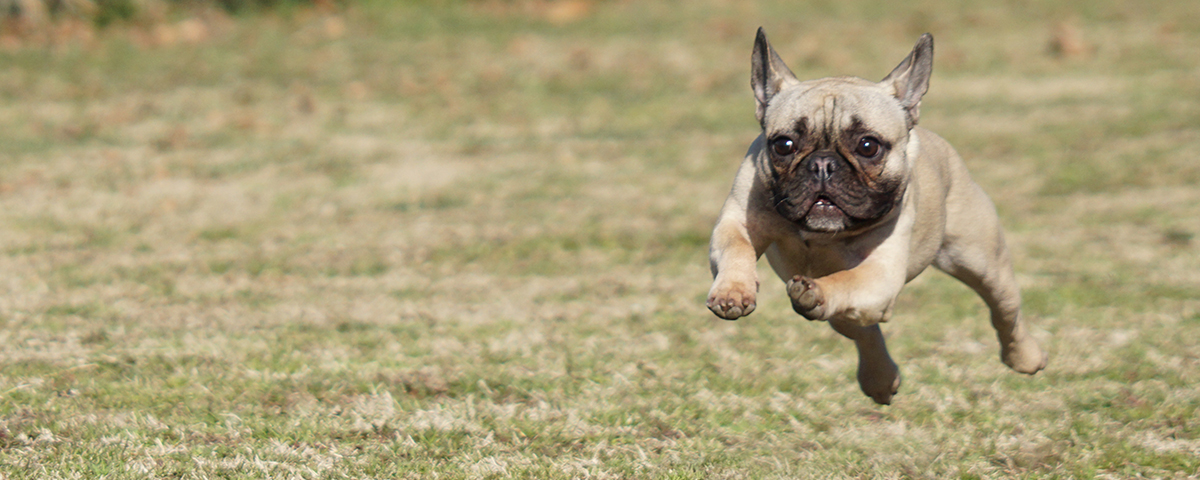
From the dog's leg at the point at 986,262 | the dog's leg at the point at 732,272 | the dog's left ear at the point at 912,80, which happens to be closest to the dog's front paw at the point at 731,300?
the dog's leg at the point at 732,272

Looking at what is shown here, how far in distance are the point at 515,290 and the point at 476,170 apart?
3.90m

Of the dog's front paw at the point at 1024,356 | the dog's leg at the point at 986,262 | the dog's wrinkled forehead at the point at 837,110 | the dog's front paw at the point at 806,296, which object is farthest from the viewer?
the dog's front paw at the point at 1024,356

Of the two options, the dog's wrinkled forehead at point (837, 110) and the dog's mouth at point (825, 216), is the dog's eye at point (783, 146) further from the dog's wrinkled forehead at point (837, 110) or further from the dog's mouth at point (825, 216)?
the dog's mouth at point (825, 216)

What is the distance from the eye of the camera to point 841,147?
13.8ft

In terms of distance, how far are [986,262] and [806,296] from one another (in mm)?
1528

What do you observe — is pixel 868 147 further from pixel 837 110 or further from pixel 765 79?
pixel 765 79

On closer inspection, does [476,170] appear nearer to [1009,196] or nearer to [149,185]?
[149,185]

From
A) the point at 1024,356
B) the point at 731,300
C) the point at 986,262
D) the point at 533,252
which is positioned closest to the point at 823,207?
the point at 731,300

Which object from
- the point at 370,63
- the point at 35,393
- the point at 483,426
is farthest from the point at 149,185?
the point at 483,426

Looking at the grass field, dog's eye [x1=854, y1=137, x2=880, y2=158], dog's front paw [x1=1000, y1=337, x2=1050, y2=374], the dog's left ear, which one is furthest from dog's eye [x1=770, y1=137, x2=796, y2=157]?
dog's front paw [x1=1000, y1=337, x2=1050, y2=374]

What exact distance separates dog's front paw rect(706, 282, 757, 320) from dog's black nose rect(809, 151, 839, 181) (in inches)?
18.3

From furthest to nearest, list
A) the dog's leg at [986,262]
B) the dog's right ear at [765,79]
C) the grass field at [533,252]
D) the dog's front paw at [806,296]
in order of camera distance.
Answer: the grass field at [533,252], the dog's leg at [986,262], the dog's right ear at [765,79], the dog's front paw at [806,296]

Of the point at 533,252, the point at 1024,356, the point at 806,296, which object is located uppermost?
the point at 806,296

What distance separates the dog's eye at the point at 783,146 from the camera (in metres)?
4.22
